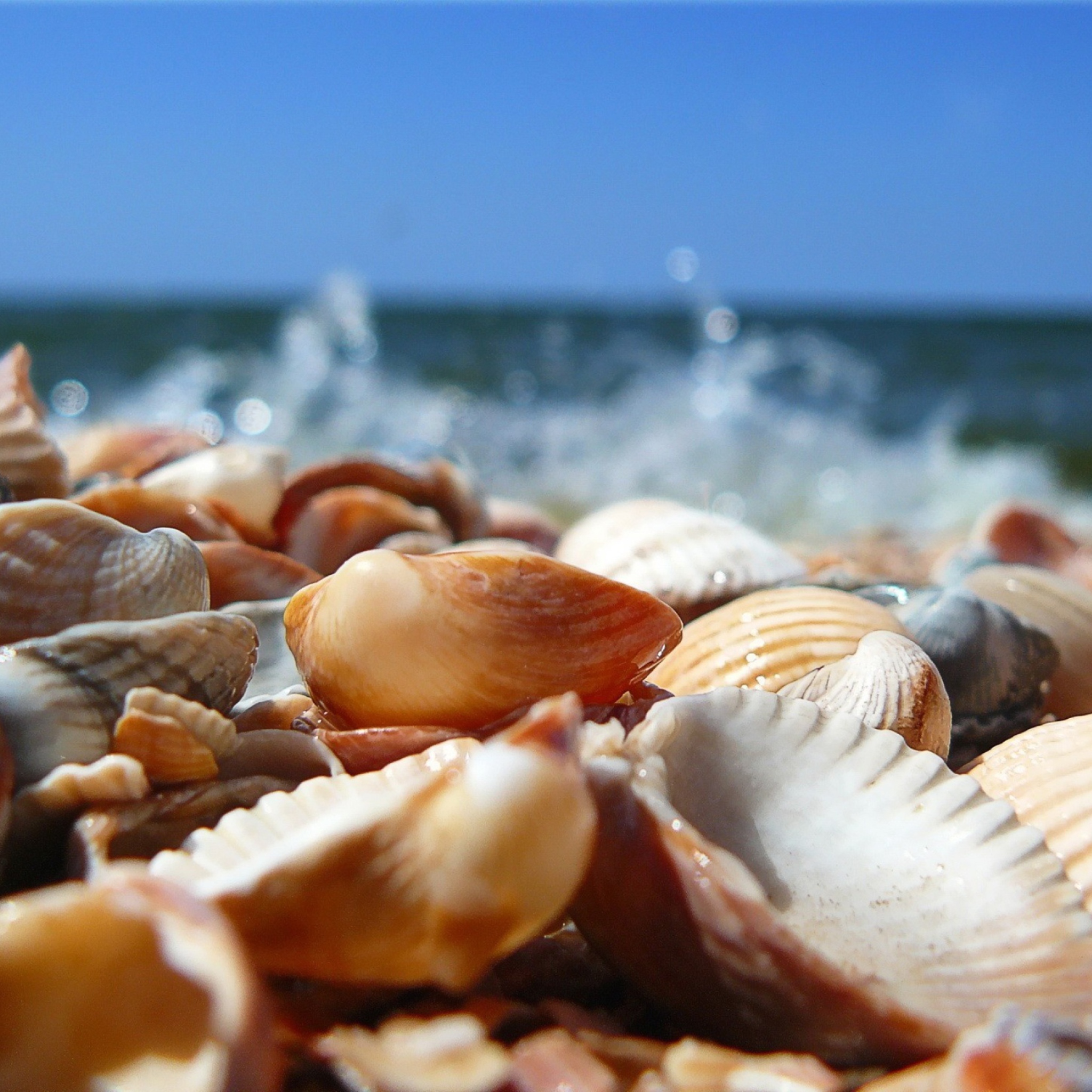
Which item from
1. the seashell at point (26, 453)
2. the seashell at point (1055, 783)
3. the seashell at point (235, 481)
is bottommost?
the seashell at point (235, 481)

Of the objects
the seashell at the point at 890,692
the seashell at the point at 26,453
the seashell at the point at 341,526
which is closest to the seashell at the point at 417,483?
the seashell at the point at 341,526

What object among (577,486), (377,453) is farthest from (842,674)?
(577,486)

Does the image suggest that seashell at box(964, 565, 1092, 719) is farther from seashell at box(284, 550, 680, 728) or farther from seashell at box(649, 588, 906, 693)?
seashell at box(284, 550, 680, 728)

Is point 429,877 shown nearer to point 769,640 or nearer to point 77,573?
point 77,573

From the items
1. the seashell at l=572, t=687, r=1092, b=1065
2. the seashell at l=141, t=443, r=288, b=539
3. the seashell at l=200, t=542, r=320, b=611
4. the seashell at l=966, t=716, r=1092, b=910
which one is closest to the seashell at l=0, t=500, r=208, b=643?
the seashell at l=200, t=542, r=320, b=611

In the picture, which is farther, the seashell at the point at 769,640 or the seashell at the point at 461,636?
the seashell at the point at 769,640

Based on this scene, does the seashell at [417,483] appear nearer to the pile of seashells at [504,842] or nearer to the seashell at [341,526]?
the seashell at [341,526]

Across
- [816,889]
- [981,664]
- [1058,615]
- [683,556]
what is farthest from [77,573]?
[1058,615]
